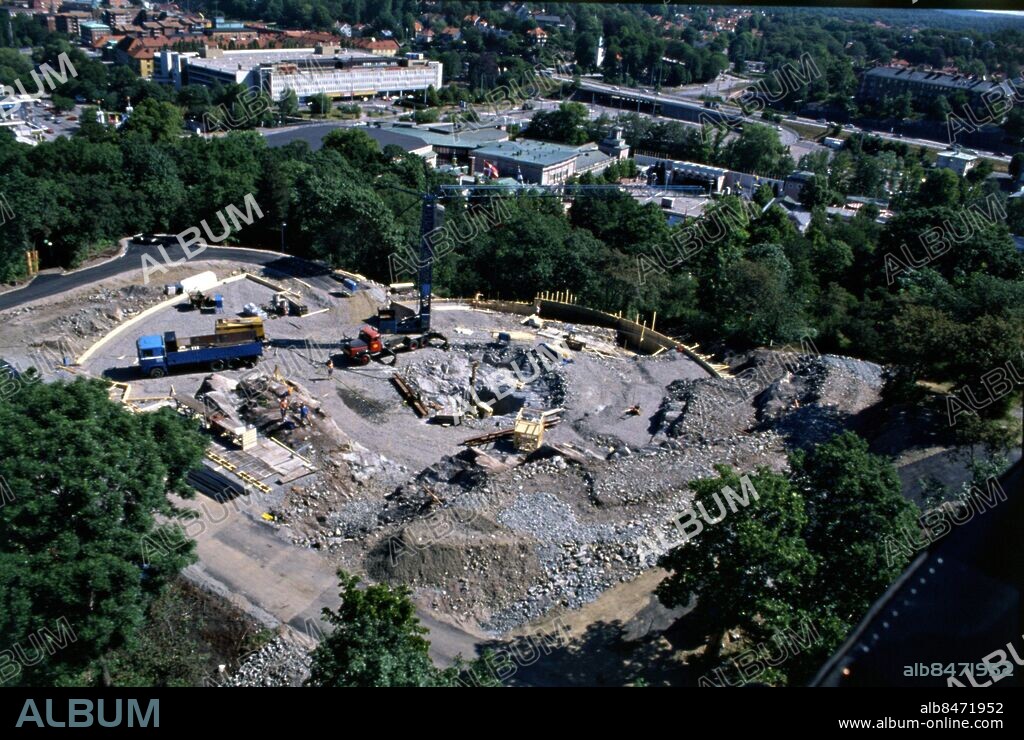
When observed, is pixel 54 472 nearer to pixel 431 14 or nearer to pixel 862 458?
pixel 862 458

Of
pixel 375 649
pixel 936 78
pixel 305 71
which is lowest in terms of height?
pixel 305 71

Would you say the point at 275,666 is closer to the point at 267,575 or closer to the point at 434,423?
the point at 267,575

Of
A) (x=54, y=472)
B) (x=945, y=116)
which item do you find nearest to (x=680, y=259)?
(x=54, y=472)

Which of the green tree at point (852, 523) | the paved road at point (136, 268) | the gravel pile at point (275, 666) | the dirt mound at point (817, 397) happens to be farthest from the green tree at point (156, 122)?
the green tree at point (852, 523)

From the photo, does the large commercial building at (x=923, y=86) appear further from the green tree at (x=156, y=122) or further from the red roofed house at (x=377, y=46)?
the green tree at (x=156, y=122)

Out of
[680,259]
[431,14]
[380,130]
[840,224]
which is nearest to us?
[680,259]

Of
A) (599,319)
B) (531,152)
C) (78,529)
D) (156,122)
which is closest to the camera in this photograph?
(78,529)

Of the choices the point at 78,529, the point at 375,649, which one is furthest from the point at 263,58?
the point at 375,649
